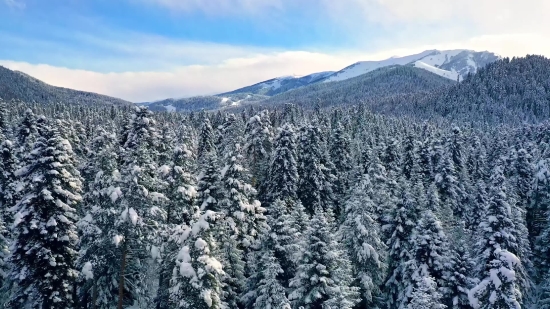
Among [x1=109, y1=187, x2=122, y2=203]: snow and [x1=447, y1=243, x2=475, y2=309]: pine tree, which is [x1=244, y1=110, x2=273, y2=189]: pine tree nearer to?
[x1=447, y1=243, x2=475, y2=309]: pine tree

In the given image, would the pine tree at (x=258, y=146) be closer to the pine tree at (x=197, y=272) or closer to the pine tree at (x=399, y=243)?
the pine tree at (x=399, y=243)

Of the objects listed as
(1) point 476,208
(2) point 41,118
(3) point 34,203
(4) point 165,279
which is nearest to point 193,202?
(4) point 165,279

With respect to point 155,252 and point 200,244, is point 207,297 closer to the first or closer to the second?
point 200,244

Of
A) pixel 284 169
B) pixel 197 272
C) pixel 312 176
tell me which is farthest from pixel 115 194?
pixel 312 176

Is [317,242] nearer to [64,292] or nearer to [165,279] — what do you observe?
[165,279]

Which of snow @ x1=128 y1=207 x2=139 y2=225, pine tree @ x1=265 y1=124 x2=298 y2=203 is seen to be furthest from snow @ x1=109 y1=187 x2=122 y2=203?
pine tree @ x1=265 y1=124 x2=298 y2=203

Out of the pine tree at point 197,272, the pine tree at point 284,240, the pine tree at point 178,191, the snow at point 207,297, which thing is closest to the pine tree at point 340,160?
the pine tree at point 178,191

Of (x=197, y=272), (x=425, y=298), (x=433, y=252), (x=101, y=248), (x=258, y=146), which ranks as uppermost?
(x=258, y=146)
